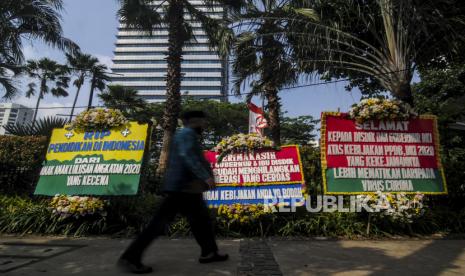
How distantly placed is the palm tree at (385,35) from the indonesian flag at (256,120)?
5.33 m

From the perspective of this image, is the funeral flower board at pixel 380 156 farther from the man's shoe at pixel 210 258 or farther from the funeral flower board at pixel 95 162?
the funeral flower board at pixel 95 162

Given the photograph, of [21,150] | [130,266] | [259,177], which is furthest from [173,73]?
[130,266]

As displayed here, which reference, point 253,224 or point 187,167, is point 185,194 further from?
point 253,224

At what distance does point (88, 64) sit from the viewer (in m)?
30.4

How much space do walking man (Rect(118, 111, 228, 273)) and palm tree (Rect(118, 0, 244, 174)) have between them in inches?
273

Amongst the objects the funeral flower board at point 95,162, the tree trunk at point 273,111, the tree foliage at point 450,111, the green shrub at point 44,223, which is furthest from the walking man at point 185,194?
the tree trunk at point 273,111

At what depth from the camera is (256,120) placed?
14.7 m

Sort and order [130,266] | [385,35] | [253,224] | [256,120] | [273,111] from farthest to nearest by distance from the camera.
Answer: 1. [256,120]
2. [273,111]
3. [385,35]
4. [253,224]
5. [130,266]

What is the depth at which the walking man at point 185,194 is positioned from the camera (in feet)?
10.7

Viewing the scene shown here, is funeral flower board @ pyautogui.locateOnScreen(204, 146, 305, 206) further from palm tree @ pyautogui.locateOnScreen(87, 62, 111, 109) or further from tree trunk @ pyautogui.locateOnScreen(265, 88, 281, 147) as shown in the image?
palm tree @ pyautogui.locateOnScreen(87, 62, 111, 109)

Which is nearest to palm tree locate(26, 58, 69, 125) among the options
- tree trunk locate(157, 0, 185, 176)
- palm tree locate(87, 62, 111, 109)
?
palm tree locate(87, 62, 111, 109)

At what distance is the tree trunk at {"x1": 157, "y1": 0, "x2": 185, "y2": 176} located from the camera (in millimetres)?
10883

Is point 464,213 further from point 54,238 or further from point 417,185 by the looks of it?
point 54,238

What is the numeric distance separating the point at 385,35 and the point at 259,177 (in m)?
5.42
